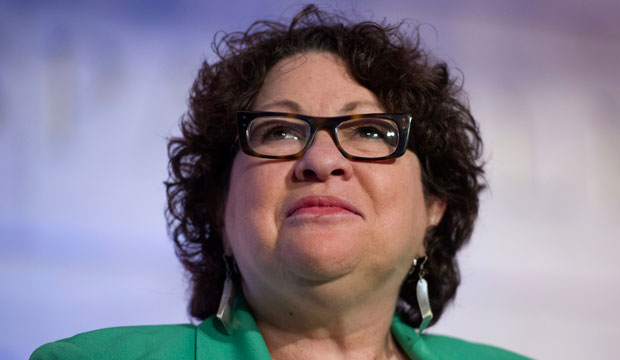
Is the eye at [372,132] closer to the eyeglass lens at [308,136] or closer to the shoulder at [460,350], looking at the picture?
the eyeglass lens at [308,136]

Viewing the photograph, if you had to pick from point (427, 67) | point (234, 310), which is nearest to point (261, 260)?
point (234, 310)

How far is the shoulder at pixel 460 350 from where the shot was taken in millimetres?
1881

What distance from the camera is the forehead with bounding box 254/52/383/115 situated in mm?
1598

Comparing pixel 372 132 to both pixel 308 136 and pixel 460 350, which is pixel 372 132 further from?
pixel 460 350

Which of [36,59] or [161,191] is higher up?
[36,59]

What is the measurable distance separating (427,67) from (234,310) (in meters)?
0.88

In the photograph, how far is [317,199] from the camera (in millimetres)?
1459

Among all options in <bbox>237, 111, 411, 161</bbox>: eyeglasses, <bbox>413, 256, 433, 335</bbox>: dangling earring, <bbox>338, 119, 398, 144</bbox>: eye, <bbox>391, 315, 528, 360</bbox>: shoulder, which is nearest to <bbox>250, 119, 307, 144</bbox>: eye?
<bbox>237, 111, 411, 161</bbox>: eyeglasses

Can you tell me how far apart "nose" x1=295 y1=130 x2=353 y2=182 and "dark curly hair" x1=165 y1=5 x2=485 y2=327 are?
25 cm

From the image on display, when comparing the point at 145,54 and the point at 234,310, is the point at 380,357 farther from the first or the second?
the point at 145,54

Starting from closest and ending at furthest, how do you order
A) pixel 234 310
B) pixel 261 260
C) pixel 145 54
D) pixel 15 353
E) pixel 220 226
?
1. pixel 261 260
2. pixel 234 310
3. pixel 220 226
4. pixel 15 353
5. pixel 145 54

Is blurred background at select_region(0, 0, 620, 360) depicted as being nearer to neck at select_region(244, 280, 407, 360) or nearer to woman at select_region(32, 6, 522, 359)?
woman at select_region(32, 6, 522, 359)

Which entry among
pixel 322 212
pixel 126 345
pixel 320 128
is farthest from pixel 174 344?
pixel 320 128

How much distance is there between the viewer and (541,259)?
2709 millimetres
